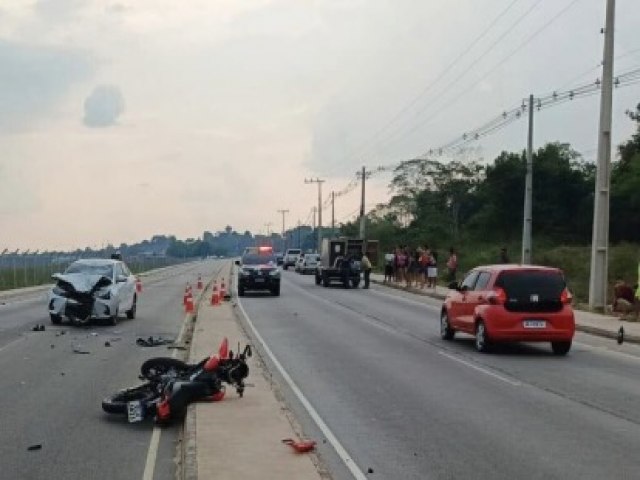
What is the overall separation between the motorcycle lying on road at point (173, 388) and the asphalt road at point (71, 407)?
6.0 inches

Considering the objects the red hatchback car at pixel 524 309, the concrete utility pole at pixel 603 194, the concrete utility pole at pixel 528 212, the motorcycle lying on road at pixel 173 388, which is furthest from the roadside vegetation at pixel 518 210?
the motorcycle lying on road at pixel 173 388

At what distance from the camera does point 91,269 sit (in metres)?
24.6

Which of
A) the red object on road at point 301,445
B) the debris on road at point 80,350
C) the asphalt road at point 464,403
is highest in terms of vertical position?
the red object on road at point 301,445

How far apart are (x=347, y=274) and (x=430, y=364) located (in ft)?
106

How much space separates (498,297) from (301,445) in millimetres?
10332

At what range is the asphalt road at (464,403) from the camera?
8492 millimetres

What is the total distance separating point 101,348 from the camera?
1797 cm

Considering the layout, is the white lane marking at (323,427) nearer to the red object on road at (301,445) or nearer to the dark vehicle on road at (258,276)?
the red object on road at (301,445)

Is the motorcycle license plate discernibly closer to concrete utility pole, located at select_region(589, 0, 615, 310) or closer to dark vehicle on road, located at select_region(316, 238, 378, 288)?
concrete utility pole, located at select_region(589, 0, 615, 310)

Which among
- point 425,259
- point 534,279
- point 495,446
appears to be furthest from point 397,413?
point 425,259

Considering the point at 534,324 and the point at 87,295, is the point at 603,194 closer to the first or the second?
the point at 534,324

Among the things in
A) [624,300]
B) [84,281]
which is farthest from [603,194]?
[84,281]

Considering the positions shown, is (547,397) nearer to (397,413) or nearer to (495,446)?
(397,413)

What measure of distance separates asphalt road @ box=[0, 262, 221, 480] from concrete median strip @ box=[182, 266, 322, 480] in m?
0.28
